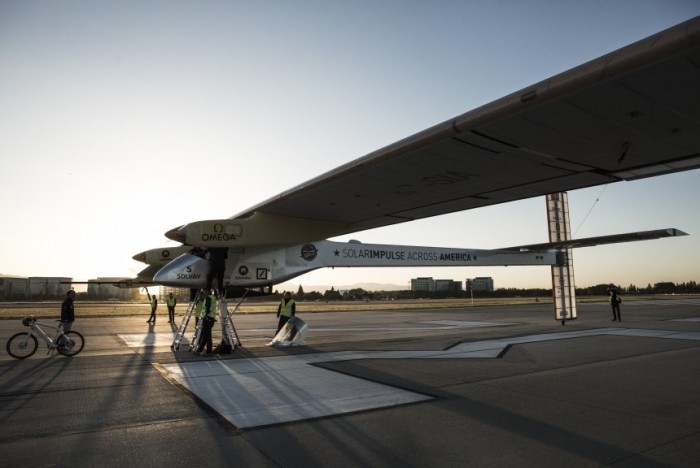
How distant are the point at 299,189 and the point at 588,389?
22.3ft

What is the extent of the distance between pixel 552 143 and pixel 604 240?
40.3 feet

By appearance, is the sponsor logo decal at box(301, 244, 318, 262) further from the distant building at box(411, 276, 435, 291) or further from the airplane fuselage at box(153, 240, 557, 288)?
the distant building at box(411, 276, 435, 291)

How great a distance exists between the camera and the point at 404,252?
14.6 metres

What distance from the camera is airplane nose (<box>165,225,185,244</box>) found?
10930 mm

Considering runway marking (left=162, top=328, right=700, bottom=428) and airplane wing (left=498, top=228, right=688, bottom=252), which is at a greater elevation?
airplane wing (left=498, top=228, right=688, bottom=252)

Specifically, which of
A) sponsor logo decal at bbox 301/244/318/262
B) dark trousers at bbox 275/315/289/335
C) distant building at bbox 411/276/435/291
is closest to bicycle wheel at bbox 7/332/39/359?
dark trousers at bbox 275/315/289/335

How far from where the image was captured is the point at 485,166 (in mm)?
7609

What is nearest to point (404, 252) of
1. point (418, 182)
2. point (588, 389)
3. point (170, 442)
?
point (418, 182)

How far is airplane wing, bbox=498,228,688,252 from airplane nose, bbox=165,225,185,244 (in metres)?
13.5

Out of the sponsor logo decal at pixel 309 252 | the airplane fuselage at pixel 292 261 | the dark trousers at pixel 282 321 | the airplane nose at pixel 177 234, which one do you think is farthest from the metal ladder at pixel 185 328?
the sponsor logo decal at pixel 309 252

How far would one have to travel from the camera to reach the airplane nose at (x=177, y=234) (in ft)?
35.9

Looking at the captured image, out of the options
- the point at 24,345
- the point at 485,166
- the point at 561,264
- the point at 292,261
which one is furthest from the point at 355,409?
the point at 561,264

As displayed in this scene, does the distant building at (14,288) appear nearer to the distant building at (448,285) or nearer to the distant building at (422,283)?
the distant building at (448,285)

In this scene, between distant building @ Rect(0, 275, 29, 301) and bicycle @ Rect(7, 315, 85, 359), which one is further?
distant building @ Rect(0, 275, 29, 301)
